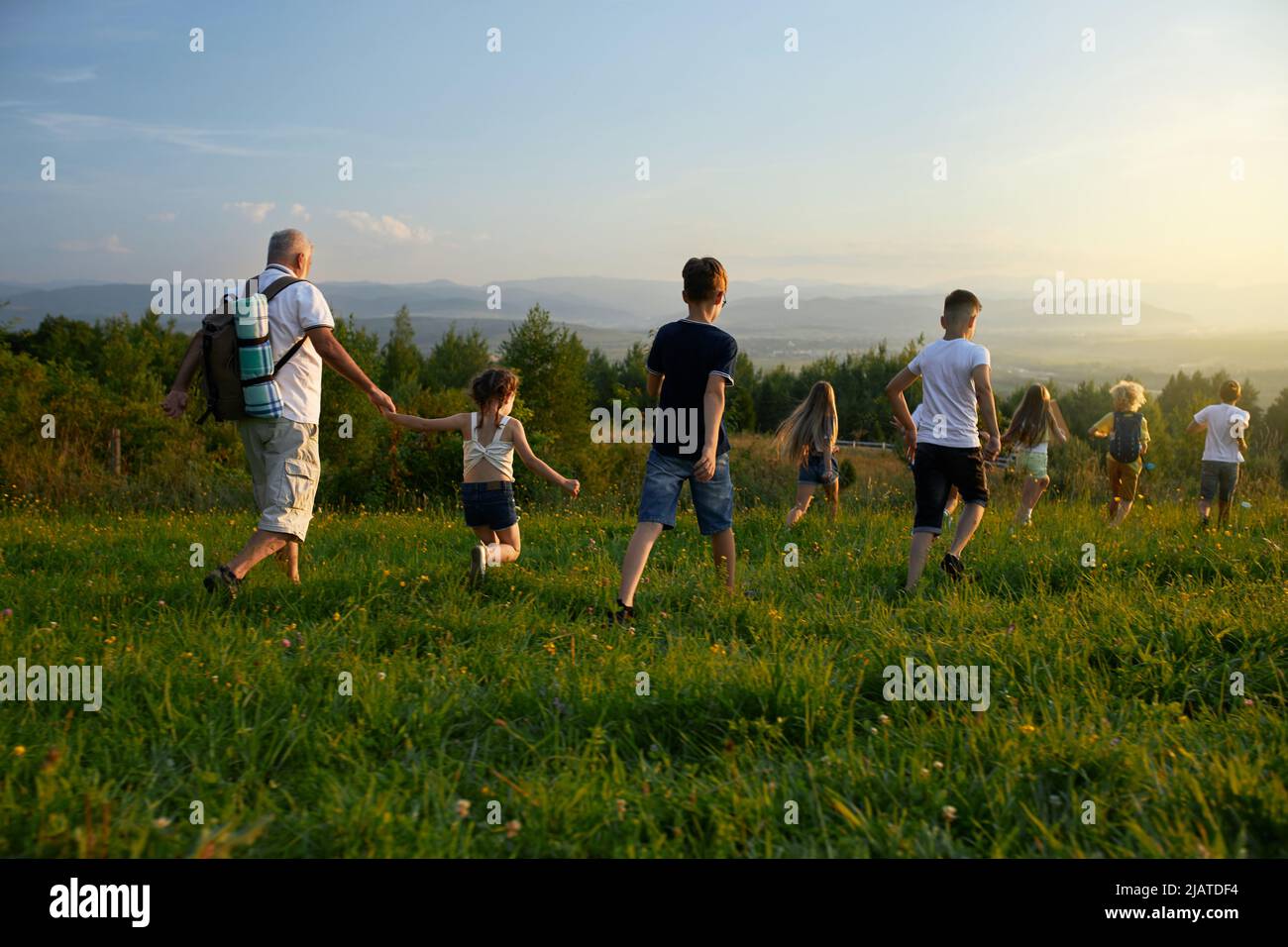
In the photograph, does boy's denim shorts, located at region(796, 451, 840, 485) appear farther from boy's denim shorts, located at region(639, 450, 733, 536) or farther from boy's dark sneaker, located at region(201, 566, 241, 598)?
boy's dark sneaker, located at region(201, 566, 241, 598)

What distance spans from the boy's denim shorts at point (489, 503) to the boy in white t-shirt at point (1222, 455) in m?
7.32

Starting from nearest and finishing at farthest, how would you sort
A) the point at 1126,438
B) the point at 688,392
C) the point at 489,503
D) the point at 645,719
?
the point at 645,719, the point at 688,392, the point at 489,503, the point at 1126,438

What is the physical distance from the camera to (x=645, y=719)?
11.5 feet

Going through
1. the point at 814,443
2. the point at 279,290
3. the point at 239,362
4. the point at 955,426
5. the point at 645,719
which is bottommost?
the point at 645,719

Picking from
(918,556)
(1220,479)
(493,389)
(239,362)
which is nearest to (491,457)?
(493,389)

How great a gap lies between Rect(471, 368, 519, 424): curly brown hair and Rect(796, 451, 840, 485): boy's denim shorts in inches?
170

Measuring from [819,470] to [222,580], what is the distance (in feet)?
20.6

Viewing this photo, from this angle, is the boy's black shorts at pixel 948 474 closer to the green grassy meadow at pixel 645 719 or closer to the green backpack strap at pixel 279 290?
the green grassy meadow at pixel 645 719

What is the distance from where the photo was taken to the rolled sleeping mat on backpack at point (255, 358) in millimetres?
5273

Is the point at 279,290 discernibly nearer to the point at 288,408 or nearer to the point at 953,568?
the point at 288,408

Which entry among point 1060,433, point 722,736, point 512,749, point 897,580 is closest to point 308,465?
point 512,749

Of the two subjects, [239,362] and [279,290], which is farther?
[279,290]

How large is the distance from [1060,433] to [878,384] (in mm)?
82920
